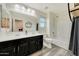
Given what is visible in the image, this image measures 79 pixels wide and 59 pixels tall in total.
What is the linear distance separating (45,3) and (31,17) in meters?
0.26

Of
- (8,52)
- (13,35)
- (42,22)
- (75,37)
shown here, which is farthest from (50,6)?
(8,52)

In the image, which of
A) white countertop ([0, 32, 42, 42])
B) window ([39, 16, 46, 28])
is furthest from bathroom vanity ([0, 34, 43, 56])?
window ([39, 16, 46, 28])

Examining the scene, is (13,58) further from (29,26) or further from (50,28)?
(50,28)

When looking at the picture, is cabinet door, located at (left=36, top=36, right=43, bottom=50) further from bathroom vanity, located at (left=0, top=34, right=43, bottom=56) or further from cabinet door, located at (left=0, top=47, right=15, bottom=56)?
cabinet door, located at (left=0, top=47, right=15, bottom=56)

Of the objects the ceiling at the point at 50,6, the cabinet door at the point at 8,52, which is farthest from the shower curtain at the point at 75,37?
the cabinet door at the point at 8,52

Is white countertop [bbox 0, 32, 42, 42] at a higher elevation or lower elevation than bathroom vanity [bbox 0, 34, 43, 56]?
higher

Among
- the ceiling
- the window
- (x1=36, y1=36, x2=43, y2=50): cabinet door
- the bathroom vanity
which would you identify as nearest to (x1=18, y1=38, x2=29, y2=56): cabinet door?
the bathroom vanity

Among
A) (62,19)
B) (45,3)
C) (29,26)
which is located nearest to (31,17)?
(29,26)

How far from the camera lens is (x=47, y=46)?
1154 millimetres

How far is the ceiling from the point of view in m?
1.07

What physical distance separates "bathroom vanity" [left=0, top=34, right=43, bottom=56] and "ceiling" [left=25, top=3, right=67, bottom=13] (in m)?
0.33

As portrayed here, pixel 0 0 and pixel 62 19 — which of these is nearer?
pixel 0 0

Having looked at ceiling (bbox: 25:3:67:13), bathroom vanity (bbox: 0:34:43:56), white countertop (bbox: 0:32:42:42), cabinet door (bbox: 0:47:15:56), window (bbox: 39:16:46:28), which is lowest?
cabinet door (bbox: 0:47:15:56)

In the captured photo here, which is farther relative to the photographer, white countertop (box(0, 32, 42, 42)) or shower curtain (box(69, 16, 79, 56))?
white countertop (box(0, 32, 42, 42))
